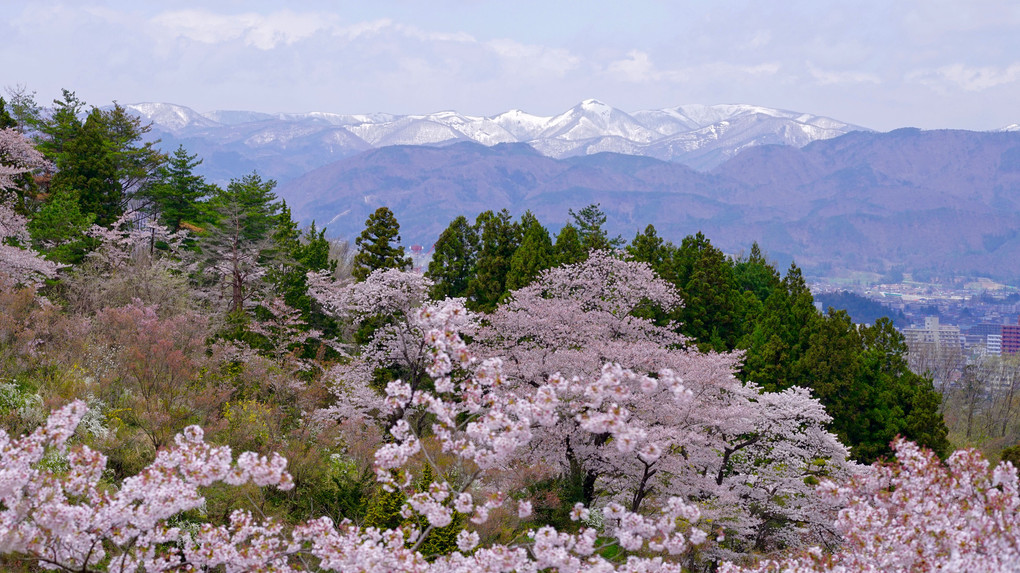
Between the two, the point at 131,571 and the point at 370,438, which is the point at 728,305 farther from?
the point at 131,571

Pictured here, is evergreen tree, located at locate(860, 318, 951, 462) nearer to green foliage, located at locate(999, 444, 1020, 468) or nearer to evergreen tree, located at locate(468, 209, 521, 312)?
green foliage, located at locate(999, 444, 1020, 468)

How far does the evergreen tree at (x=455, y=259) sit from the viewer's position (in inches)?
1130

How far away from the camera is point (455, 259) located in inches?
1144

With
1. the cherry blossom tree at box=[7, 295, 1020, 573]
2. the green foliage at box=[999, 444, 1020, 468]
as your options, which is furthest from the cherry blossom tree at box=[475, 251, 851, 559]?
the cherry blossom tree at box=[7, 295, 1020, 573]

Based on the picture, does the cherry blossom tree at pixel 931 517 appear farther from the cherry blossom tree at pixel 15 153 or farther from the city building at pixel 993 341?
the city building at pixel 993 341

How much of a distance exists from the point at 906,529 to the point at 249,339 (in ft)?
61.7

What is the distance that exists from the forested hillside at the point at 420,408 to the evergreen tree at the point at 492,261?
0.39 ft

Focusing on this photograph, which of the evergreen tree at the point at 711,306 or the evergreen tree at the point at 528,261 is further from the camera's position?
the evergreen tree at the point at 711,306

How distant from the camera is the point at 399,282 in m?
20.6

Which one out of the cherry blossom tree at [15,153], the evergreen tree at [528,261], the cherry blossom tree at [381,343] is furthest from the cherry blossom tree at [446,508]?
the cherry blossom tree at [15,153]

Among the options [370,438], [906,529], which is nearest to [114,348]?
[370,438]

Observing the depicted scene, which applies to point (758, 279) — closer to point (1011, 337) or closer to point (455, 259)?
point (455, 259)

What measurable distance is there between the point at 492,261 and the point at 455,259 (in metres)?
2.28

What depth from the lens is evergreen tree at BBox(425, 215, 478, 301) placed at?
28.7 m
